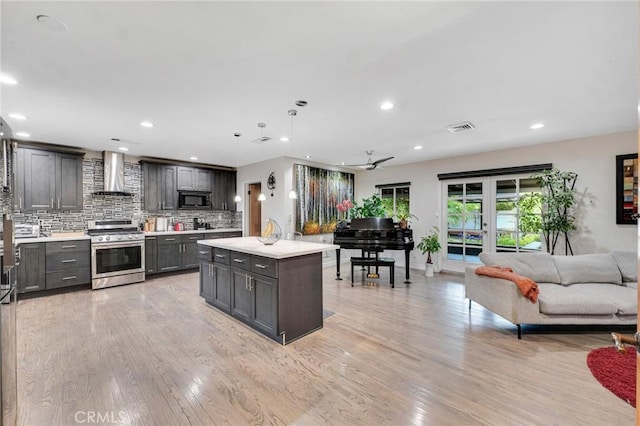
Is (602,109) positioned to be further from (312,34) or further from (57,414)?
(57,414)

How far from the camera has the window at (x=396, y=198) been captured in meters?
6.81

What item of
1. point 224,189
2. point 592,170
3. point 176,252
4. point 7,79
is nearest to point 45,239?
point 176,252

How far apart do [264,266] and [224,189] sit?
15.2 feet

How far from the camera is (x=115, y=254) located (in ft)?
16.3

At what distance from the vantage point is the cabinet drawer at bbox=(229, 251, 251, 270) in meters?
3.10

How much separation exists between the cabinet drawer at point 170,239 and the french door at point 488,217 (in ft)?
18.4

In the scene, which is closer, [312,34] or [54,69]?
[312,34]

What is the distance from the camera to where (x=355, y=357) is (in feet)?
8.31

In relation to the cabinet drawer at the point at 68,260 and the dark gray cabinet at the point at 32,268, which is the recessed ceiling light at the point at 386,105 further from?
the dark gray cabinet at the point at 32,268

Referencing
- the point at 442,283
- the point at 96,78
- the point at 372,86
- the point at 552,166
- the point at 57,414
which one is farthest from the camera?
the point at 442,283

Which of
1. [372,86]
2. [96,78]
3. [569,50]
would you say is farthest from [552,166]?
[96,78]

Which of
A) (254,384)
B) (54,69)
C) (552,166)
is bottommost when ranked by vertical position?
(254,384)

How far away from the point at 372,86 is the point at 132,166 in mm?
5321

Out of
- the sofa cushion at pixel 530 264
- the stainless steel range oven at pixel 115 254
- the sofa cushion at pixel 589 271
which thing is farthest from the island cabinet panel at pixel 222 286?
the sofa cushion at pixel 589 271
